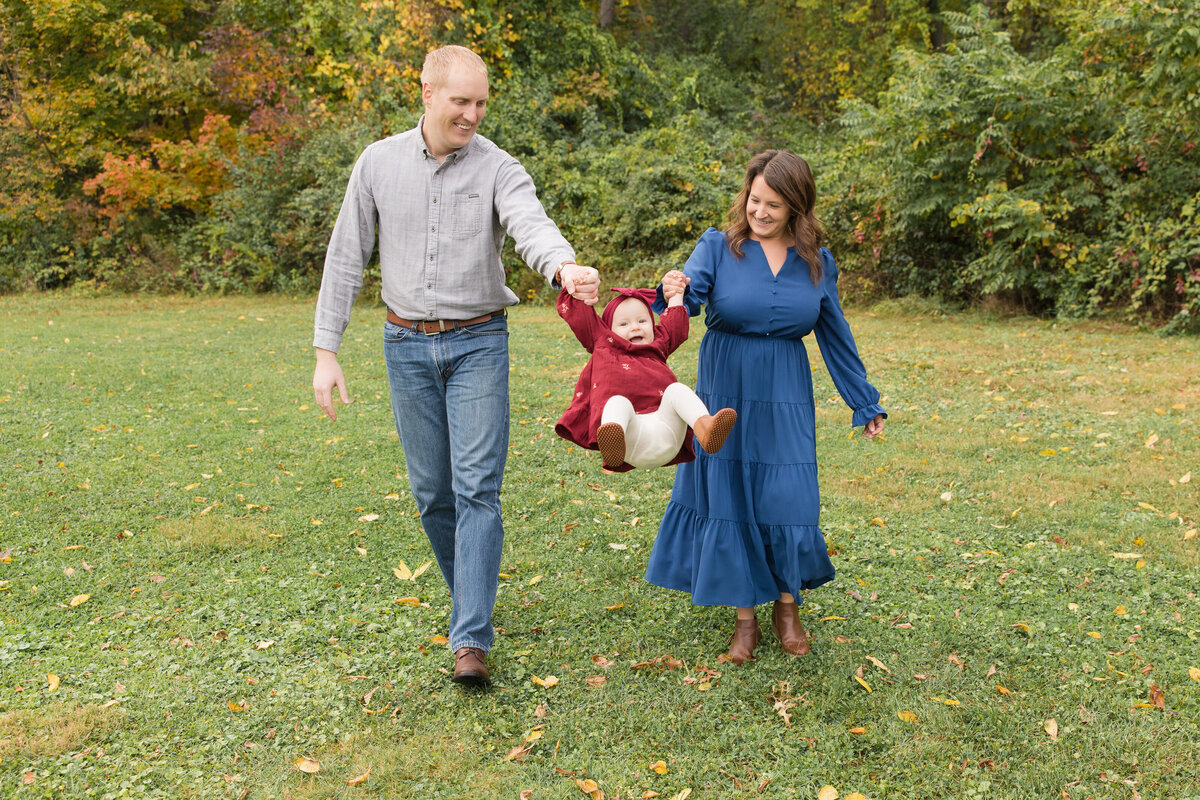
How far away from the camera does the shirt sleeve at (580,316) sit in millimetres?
3348

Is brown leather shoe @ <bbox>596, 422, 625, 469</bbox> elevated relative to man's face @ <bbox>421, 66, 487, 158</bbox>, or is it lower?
lower

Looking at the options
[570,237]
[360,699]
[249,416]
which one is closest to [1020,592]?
[360,699]

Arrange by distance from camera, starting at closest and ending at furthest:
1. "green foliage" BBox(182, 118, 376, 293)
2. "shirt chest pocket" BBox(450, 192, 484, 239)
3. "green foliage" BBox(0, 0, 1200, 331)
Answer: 1. "shirt chest pocket" BBox(450, 192, 484, 239)
2. "green foliage" BBox(0, 0, 1200, 331)
3. "green foliage" BBox(182, 118, 376, 293)

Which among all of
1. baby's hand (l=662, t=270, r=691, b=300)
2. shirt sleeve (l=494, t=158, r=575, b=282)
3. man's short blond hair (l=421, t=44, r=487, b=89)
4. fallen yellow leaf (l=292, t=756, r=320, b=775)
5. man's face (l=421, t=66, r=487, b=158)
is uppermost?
man's short blond hair (l=421, t=44, r=487, b=89)

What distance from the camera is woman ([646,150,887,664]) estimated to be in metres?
3.77

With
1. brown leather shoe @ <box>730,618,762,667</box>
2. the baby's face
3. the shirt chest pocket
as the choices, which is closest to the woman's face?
the baby's face

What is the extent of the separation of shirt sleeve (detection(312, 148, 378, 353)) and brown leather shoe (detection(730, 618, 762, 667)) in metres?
1.97

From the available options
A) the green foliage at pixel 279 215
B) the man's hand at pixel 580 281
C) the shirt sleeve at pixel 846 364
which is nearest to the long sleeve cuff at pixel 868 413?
the shirt sleeve at pixel 846 364

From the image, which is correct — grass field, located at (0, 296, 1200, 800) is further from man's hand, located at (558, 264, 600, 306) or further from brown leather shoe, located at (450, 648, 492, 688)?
man's hand, located at (558, 264, 600, 306)

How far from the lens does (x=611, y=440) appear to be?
3.11 metres

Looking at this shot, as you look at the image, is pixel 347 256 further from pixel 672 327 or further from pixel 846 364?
pixel 846 364

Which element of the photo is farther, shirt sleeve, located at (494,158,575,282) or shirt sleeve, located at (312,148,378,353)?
shirt sleeve, located at (312,148,378,353)

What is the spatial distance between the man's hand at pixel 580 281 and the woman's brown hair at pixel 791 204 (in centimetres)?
88

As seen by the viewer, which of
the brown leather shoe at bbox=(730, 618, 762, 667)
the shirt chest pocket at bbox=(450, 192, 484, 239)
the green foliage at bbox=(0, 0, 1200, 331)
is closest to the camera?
the shirt chest pocket at bbox=(450, 192, 484, 239)
